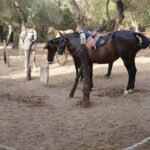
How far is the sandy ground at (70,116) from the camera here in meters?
7.40

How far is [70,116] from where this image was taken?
31.8 ft

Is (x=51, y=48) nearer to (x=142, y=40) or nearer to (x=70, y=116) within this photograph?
(x=142, y=40)

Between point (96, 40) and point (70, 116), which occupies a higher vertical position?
point (96, 40)

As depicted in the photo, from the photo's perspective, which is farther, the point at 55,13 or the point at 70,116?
the point at 55,13

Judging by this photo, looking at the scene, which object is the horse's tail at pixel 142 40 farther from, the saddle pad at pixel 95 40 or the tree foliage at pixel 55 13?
the tree foliage at pixel 55 13

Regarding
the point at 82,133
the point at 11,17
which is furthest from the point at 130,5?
the point at 82,133

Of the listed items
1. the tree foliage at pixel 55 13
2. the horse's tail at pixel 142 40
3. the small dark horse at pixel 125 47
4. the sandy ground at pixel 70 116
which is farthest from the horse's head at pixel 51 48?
the tree foliage at pixel 55 13

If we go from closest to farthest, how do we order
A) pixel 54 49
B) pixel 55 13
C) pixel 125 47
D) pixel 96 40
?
pixel 125 47 < pixel 96 40 < pixel 54 49 < pixel 55 13

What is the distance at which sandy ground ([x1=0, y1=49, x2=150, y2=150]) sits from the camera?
740 centimetres

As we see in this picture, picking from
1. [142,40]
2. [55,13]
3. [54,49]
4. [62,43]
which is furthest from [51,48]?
[55,13]

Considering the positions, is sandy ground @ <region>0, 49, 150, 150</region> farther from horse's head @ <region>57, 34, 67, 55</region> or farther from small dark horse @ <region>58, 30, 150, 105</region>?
horse's head @ <region>57, 34, 67, 55</region>

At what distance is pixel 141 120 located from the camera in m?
9.07

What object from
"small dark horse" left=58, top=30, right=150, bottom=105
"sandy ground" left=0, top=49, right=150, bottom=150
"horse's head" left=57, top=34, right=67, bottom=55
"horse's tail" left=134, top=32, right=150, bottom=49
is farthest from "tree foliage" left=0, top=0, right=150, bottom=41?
"horse's tail" left=134, top=32, right=150, bottom=49

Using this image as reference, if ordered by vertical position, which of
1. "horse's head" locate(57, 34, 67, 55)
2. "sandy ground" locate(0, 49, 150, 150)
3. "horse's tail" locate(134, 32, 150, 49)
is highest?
"horse's tail" locate(134, 32, 150, 49)
